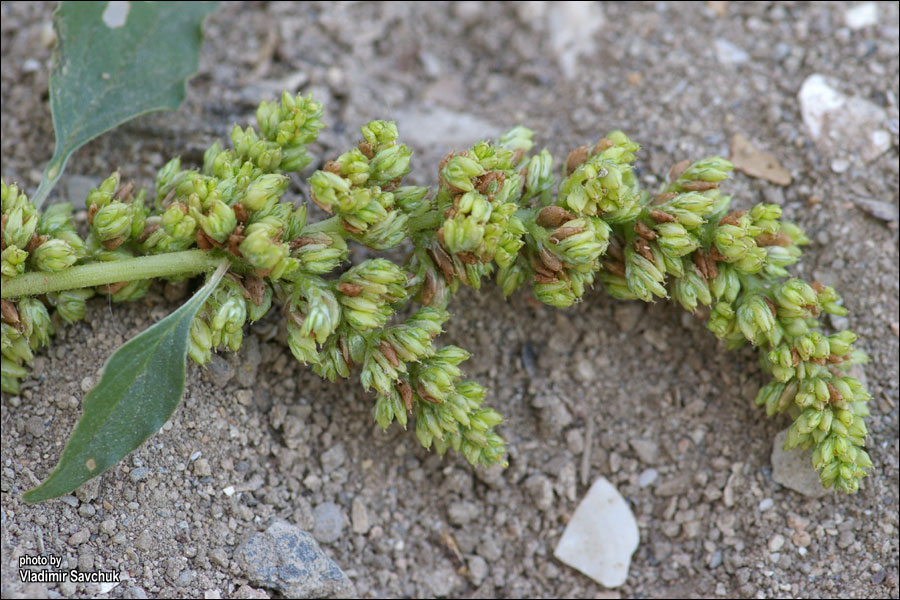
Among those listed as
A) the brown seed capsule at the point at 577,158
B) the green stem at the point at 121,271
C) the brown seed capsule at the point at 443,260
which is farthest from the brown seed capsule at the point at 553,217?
the green stem at the point at 121,271

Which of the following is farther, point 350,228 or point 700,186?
point 700,186

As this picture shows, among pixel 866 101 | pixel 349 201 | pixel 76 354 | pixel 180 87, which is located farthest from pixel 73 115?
pixel 866 101

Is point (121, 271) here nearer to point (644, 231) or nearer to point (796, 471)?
point (644, 231)

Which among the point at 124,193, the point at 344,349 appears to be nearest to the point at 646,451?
the point at 344,349

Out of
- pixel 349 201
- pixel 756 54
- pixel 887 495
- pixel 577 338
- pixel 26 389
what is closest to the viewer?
pixel 349 201

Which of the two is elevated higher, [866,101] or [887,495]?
[866,101]

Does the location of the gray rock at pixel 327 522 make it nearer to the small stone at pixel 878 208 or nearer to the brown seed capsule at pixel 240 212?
the brown seed capsule at pixel 240 212

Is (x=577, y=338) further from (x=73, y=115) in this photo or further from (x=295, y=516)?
(x=73, y=115)

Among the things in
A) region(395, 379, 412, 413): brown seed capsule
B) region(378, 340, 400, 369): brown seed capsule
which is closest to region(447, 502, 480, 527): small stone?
region(395, 379, 412, 413): brown seed capsule

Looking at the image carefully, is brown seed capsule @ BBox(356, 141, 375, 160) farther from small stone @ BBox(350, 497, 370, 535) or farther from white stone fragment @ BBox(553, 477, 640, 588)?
white stone fragment @ BBox(553, 477, 640, 588)
